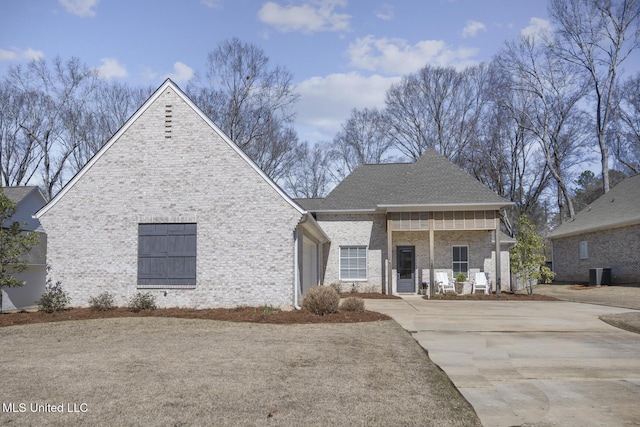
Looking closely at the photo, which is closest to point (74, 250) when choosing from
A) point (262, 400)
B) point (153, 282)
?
point (153, 282)

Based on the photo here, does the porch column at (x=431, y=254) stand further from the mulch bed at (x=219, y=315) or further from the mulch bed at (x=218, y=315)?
the mulch bed at (x=219, y=315)

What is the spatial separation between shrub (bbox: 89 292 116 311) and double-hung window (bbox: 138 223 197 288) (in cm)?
99

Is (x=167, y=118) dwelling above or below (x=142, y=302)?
above

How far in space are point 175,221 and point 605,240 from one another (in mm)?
24202

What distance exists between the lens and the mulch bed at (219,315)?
14.0 meters

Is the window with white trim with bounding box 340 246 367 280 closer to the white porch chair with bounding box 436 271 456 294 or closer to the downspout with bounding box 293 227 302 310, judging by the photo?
the white porch chair with bounding box 436 271 456 294

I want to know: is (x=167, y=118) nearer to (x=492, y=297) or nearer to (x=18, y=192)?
(x=18, y=192)

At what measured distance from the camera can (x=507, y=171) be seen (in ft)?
137

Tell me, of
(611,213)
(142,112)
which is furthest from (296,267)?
(611,213)

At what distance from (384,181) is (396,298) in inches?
289

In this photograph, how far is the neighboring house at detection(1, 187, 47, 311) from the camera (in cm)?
2289

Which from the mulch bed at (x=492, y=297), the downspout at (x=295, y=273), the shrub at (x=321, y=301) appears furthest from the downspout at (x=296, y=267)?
the mulch bed at (x=492, y=297)

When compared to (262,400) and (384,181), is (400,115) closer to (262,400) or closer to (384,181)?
(384,181)

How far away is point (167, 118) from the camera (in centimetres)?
1700
